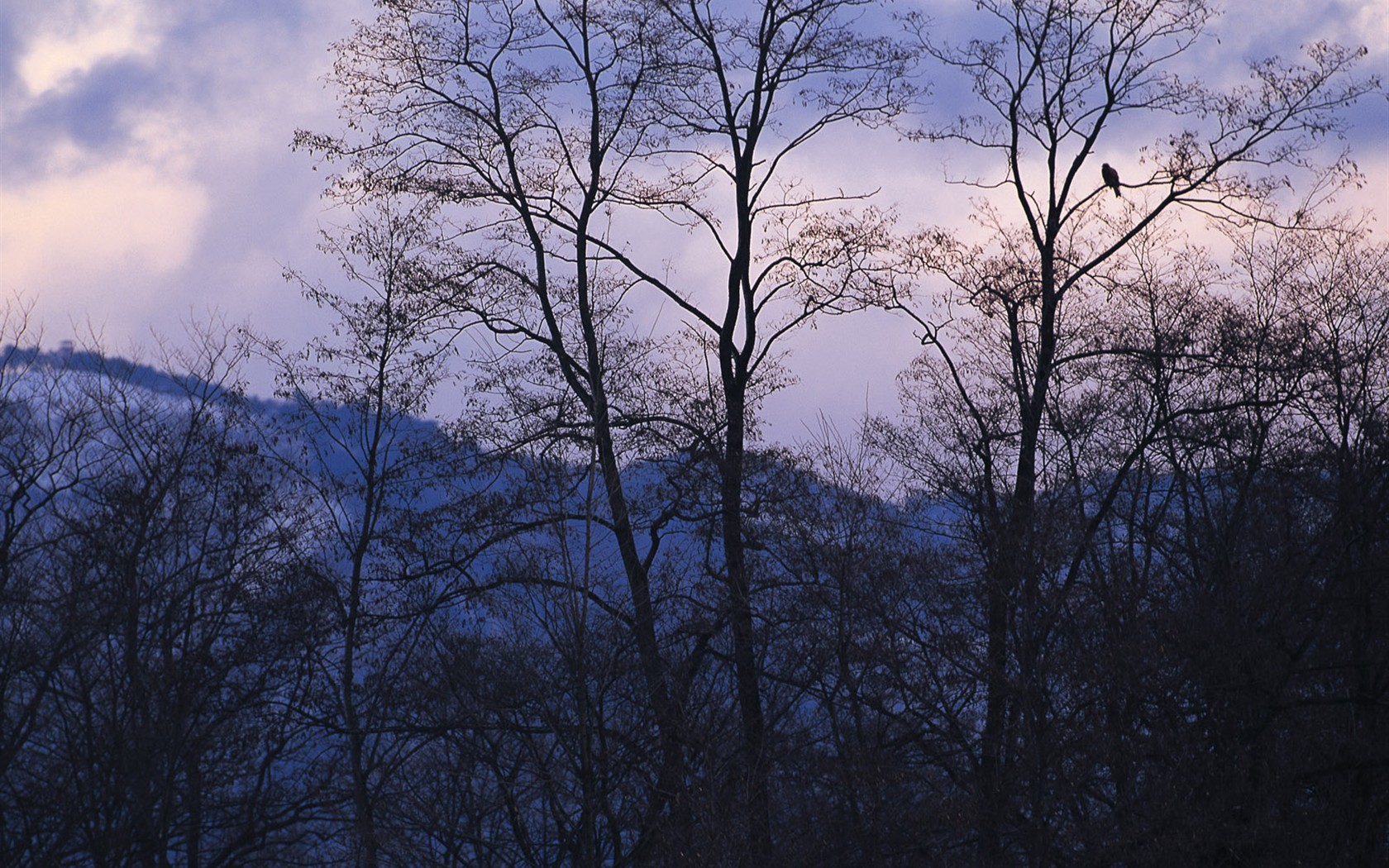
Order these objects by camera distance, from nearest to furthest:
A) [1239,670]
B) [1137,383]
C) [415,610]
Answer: [1239,670], [415,610], [1137,383]

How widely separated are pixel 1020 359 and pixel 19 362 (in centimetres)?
1435

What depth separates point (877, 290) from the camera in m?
20.8

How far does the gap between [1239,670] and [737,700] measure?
697cm

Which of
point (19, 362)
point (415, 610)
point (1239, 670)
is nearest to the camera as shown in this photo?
point (1239, 670)

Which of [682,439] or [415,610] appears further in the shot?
[682,439]

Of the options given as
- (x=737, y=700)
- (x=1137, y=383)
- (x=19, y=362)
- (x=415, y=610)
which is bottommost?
(x=737, y=700)

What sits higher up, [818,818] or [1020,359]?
[1020,359]

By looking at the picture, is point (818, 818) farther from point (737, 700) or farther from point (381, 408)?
point (381, 408)

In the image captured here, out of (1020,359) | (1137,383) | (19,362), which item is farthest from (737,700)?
(19,362)

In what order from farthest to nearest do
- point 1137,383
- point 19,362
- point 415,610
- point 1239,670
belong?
point 1137,383 → point 415,610 → point 19,362 → point 1239,670

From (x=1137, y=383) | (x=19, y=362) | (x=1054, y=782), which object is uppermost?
(x=19, y=362)

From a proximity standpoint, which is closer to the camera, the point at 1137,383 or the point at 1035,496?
the point at 1035,496

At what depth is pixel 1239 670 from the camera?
15.3m

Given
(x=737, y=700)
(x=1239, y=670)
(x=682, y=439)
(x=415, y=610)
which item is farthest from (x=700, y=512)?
(x=1239, y=670)
